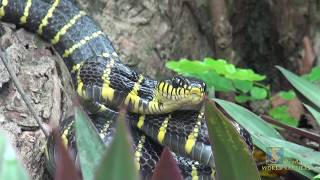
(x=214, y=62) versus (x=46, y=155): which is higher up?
(x=214, y=62)

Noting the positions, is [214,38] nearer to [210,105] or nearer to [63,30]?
Result: [63,30]

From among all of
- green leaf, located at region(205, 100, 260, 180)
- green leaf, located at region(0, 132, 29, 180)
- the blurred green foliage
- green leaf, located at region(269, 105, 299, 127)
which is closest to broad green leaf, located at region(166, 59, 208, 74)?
the blurred green foliage

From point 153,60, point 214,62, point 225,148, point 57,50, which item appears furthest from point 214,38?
point 225,148

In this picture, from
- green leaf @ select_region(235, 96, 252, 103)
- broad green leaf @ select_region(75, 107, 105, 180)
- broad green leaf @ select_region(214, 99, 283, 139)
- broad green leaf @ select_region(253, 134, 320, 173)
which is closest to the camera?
broad green leaf @ select_region(75, 107, 105, 180)

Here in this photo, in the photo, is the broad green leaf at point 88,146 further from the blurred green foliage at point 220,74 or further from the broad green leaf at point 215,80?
the broad green leaf at point 215,80

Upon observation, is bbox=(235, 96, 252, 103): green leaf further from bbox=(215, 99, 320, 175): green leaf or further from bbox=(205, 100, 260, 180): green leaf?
bbox=(205, 100, 260, 180): green leaf

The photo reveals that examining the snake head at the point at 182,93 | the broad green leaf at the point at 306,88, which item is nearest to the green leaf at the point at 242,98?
the broad green leaf at the point at 306,88
